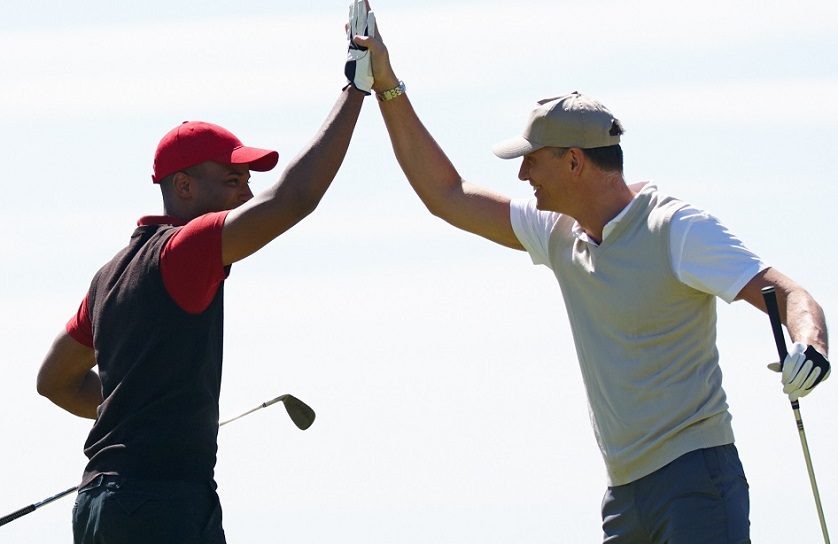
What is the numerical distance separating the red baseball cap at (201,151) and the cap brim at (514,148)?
99 centimetres

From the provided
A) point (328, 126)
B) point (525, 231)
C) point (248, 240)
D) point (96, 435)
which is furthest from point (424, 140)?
point (96, 435)

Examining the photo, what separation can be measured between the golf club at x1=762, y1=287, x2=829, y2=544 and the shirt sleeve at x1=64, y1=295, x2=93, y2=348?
109 inches

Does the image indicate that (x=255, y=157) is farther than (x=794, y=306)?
Yes

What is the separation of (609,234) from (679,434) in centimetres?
86

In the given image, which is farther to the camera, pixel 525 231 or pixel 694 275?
pixel 525 231

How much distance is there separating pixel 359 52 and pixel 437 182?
2.75 ft

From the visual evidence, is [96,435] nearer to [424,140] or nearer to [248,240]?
[248,240]

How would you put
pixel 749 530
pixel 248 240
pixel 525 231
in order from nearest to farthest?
1. pixel 248 240
2. pixel 749 530
3. pixel 525 231

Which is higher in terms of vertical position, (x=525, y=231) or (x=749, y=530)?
(x=525, y=231)

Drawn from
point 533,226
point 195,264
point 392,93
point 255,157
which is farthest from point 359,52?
point 195,264

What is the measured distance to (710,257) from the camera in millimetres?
5895

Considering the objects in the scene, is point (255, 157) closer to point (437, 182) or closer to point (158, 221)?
point (158, 221)

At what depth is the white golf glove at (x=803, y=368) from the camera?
218 inches

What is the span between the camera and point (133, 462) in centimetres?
568
